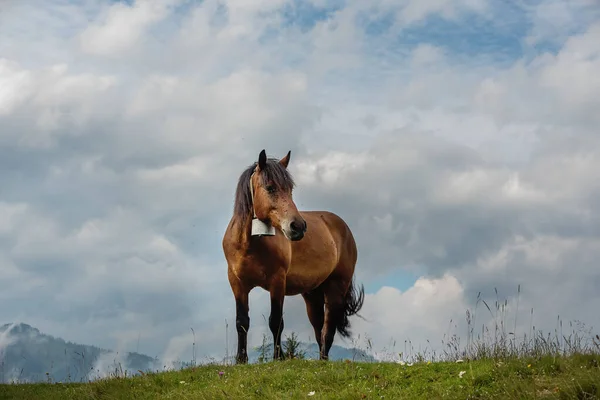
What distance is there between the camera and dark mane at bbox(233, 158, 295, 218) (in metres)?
11.9

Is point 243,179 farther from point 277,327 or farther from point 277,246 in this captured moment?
point 277,327

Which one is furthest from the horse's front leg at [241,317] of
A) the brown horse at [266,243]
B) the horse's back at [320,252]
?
the horse's back at [320,252]

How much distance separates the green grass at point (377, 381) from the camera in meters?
8.57

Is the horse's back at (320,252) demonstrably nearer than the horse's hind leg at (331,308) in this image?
Yes

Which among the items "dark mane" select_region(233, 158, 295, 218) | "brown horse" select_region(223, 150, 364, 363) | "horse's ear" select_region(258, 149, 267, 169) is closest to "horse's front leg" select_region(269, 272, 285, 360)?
"brown horse" select_region(223, 150, 364, 363)

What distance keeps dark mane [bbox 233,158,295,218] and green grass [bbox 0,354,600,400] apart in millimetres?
2641

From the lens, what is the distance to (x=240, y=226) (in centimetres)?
1219

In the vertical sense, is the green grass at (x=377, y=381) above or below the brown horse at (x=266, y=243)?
below

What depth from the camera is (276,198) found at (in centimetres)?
1183

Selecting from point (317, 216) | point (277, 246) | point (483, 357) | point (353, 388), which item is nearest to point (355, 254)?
point (317, 216)

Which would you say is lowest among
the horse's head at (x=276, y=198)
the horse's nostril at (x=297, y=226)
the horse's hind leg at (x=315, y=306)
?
the horse's hind leg at (x=315, y=306)

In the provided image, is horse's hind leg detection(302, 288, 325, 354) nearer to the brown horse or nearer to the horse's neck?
the brown horse

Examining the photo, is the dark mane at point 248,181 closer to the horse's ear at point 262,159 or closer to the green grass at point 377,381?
the horse's ear at point 262,159

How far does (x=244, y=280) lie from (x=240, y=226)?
92 cm
